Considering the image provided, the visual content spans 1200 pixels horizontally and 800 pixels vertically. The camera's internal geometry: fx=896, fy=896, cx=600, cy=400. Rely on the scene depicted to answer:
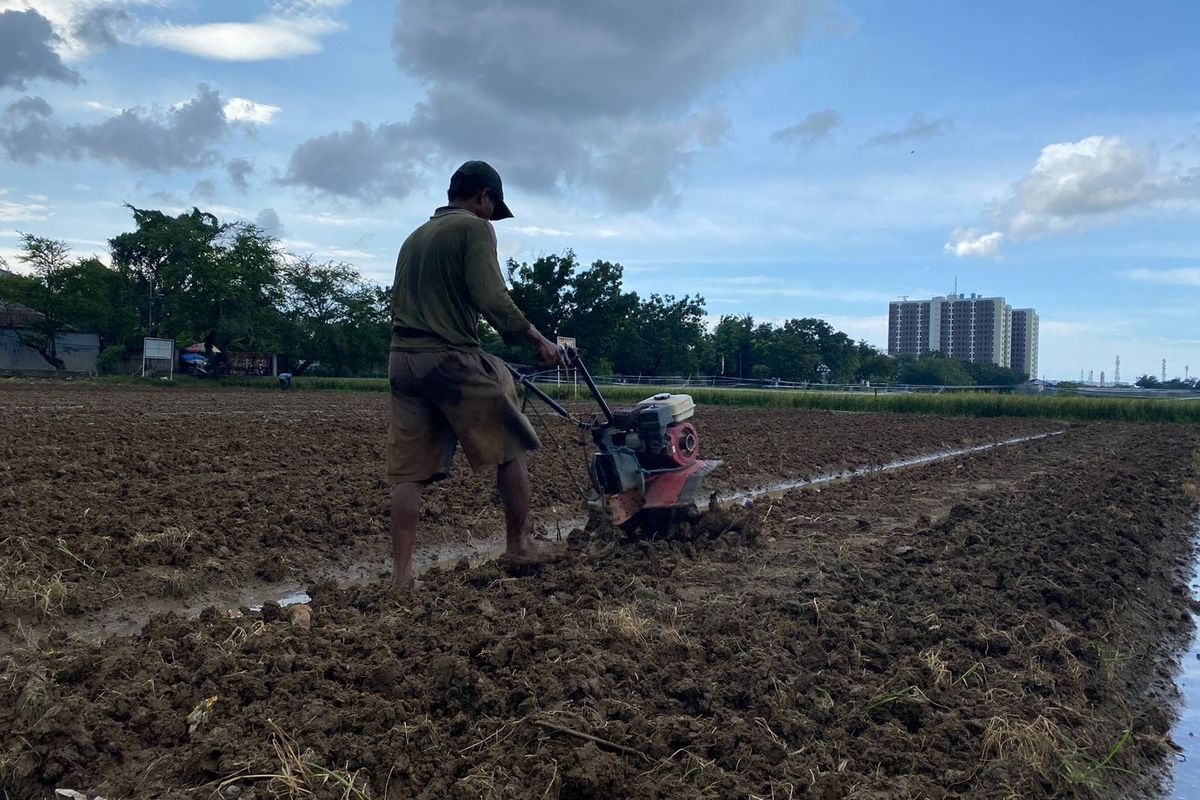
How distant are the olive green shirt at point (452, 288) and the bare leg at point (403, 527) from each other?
Answer: 717 millimetres

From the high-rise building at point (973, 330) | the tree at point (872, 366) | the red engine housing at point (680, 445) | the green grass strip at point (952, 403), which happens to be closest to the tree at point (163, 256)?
the green grass strip at point (952, 403)

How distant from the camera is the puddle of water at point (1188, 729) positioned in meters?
3.01

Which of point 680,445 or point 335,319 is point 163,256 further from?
point 680,445

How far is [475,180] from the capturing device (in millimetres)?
4496

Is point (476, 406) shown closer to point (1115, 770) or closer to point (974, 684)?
point (974, 684)

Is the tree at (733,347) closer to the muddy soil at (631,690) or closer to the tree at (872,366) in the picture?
the tree at (872,366)

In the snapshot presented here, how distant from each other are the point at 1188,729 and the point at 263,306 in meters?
50.0

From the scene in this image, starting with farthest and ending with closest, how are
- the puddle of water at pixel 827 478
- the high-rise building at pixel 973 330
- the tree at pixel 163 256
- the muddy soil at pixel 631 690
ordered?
the high-rise building at pixel 973 330 → the tree at pixel 163 256 → the puddle of water at pixel 827 478 → the muddy soil at pixel 631 690

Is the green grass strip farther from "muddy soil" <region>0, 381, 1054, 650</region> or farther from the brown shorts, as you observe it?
the brown shorts

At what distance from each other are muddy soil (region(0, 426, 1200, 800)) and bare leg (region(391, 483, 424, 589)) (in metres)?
0.16

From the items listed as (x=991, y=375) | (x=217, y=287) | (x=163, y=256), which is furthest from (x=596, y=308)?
(x=991, y=375)

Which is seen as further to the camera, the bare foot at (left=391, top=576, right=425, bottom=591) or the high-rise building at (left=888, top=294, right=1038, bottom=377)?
the high-rise building at (left=888, top=294, right=1038, bottom=377)

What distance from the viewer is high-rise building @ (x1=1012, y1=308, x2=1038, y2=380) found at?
148 meters

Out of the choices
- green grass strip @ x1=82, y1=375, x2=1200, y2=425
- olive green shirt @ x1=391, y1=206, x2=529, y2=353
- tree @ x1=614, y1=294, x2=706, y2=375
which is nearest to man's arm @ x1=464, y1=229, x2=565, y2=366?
olive green shirt @ x1=391, y1=206, x2=529, y2=353
